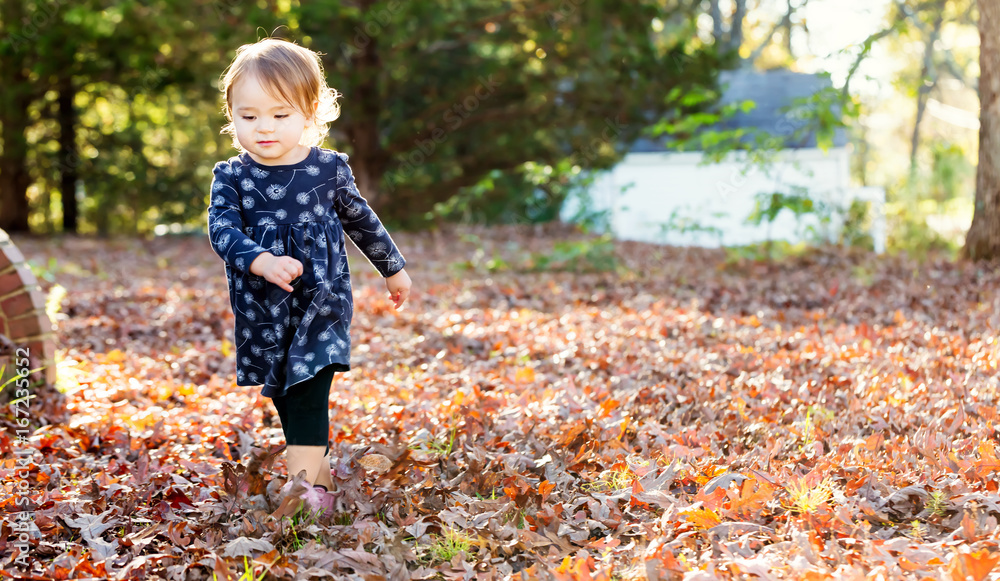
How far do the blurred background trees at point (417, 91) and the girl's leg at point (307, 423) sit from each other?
764cm

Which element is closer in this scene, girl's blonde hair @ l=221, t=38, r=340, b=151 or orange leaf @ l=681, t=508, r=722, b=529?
orange leaf @ l=681, t=508, r=722, b=529

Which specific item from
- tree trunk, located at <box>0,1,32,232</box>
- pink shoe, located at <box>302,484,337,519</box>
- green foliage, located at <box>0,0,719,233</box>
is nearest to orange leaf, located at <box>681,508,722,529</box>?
pink shoe, located at <box>302,484,337,519</box>

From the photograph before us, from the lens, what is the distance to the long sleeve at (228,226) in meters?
2.61

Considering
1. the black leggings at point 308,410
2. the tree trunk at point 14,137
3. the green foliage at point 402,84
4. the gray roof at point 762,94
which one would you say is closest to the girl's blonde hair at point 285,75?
the black leggings at point 308,410

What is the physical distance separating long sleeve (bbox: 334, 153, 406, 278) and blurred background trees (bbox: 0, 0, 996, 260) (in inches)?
284

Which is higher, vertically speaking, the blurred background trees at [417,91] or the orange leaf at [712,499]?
the blurred background trees at [417,91]

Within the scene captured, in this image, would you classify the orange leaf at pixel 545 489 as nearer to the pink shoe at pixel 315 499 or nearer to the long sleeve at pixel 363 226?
the pink shoe at pixel 315 499

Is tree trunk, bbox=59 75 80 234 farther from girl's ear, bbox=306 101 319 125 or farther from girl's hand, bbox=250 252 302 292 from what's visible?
girl's hand, bbox=250 252 302 292

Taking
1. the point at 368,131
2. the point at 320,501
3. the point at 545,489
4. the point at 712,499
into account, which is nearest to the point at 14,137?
the point at 368,131

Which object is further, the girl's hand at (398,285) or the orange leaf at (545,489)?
the girl's hand at (398,285)

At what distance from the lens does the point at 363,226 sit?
2980 millimetres

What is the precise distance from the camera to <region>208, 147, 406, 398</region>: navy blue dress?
273 centimetres

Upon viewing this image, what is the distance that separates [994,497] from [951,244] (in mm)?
10322

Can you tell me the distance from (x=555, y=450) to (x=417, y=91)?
49.4 ft
